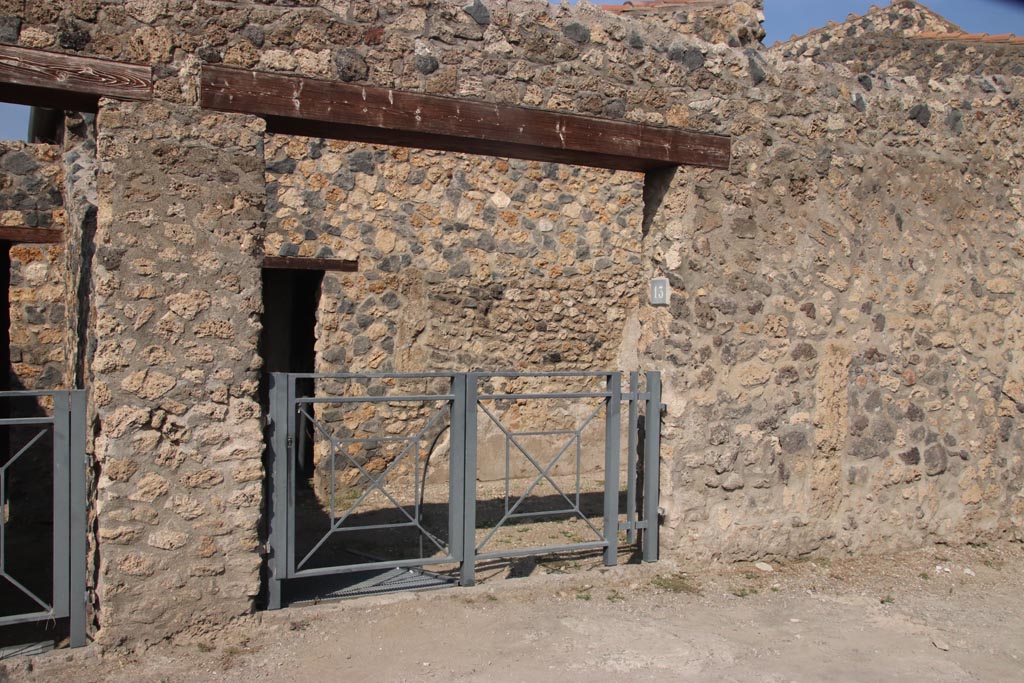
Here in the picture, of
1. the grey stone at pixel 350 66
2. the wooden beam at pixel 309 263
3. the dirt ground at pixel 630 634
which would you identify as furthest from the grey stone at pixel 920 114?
the wooden beam at pixel 309 263

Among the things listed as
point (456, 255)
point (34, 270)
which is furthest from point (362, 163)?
point (34, 270)

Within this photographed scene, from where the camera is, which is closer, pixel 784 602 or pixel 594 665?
pixel 594 665

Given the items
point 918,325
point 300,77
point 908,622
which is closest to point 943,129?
point 918,325

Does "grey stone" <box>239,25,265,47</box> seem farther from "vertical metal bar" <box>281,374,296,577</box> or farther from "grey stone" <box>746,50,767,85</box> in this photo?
"grey stone" <box>746,50,767,85</box>

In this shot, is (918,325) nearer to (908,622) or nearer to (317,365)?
(908,622)

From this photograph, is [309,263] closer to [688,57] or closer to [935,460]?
[688,57]

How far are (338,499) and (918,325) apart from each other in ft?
16.1

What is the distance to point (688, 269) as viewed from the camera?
16.9ft

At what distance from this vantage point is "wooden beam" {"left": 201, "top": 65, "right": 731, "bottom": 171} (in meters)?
4.21

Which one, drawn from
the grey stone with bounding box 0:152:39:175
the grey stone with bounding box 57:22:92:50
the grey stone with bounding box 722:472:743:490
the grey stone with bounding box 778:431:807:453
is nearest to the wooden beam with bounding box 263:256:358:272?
the grey stone with bounding box 0:152:39:175

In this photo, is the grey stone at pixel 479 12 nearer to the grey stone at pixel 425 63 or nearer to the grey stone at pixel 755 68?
the grey stone at pixel 425 63

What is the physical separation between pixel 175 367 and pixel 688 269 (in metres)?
2.91

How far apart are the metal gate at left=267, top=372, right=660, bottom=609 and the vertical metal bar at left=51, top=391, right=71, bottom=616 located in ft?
Answer: 2.99

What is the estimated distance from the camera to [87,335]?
440 cm
